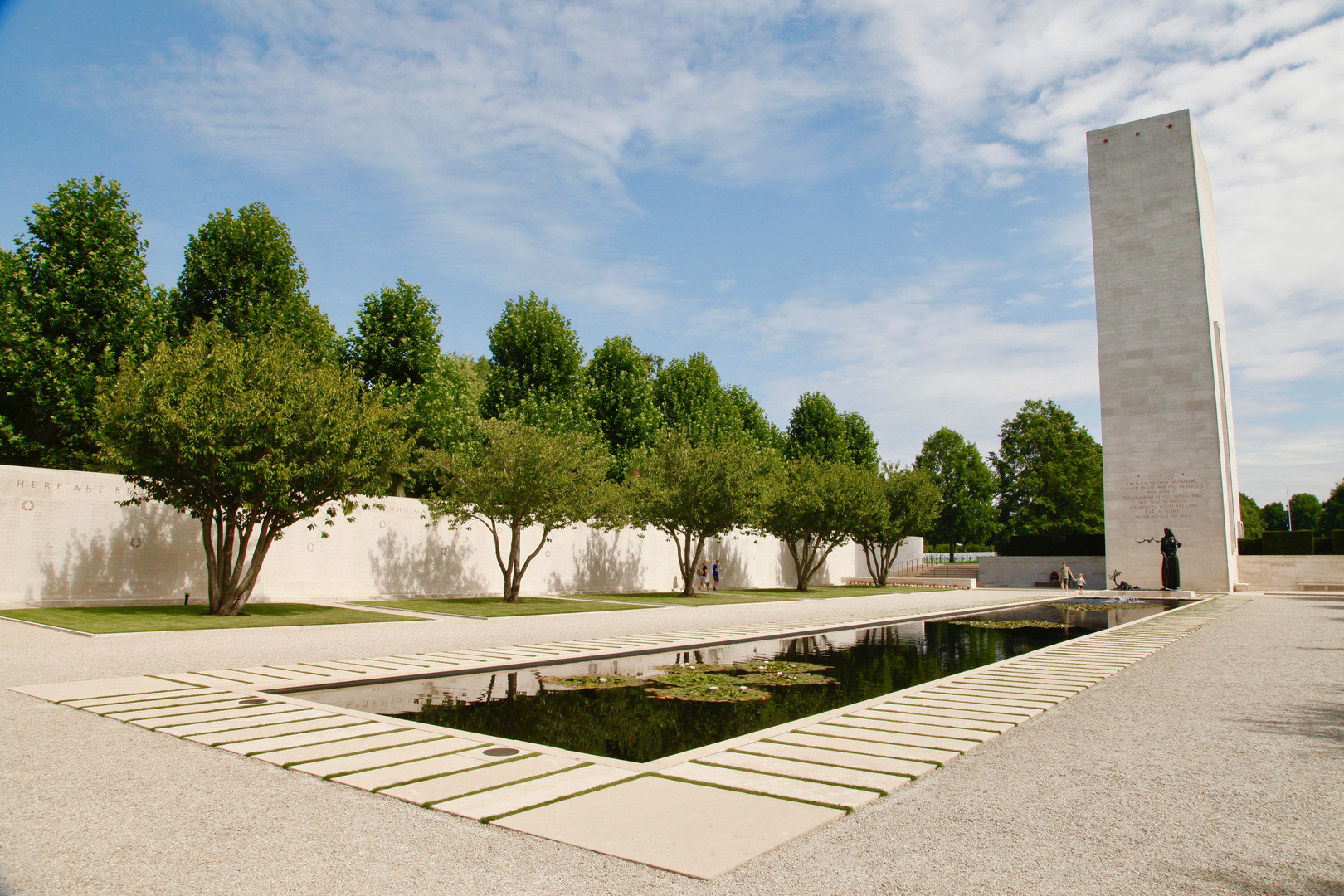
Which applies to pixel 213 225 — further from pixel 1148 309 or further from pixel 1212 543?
pixel 1212 543

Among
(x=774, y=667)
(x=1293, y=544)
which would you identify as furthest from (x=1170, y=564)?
(x=774, y=667)

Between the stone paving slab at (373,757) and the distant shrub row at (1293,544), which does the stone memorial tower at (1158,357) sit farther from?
the stone paving slab at (373,757)

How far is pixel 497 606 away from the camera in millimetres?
24375

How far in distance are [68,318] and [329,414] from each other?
1400 cm

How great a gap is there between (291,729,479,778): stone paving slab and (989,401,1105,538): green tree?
66482 mm

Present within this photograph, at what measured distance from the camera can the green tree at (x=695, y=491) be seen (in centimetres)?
3195

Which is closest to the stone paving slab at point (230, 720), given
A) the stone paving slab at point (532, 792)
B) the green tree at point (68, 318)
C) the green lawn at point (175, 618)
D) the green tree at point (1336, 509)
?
the stone paving slab at point (532, 792)

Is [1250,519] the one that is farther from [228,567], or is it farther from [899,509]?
[228,567]

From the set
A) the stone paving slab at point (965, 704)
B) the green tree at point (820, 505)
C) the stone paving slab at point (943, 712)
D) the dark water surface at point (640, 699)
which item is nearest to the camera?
the dark water surface at point (640, 699)

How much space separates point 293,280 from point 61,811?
29.6 meters

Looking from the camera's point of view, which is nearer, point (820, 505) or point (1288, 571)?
point (820, 505)

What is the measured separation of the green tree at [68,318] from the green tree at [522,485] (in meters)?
11.4

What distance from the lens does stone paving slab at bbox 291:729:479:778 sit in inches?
225

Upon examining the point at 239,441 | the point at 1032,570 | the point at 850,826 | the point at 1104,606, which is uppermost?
the point at 239,441
